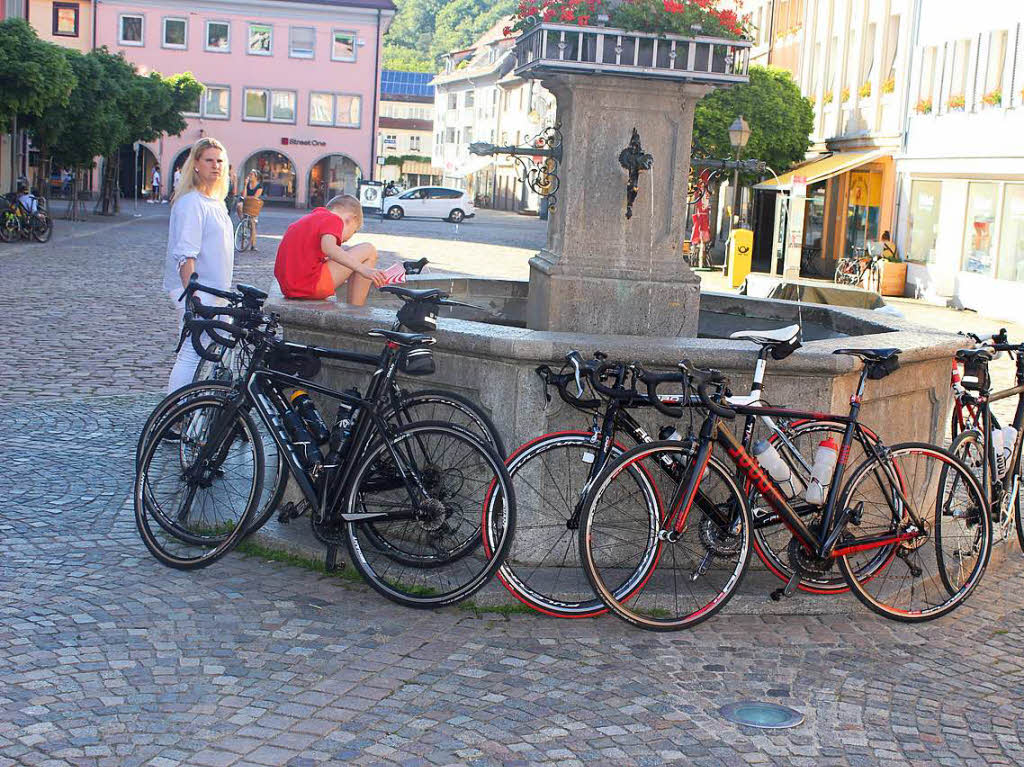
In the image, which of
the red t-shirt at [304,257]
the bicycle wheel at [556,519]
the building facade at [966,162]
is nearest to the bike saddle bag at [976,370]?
the bicycle wheel at [556,519]

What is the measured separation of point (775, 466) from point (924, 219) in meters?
26.0

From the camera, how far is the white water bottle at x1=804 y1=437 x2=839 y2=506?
566 centimetres

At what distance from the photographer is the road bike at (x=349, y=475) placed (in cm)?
551

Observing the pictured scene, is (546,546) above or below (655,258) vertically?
below

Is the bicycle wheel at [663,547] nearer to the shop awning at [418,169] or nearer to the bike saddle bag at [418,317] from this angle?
the bike saddle bag at [418,317]

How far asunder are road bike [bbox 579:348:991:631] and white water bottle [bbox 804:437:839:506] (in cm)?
7

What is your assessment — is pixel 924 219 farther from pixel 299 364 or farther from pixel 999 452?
pixel 299 364

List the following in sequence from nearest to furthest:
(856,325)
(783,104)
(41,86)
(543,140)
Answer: (543,140) → (856,325) → (41,86) → (783,104)

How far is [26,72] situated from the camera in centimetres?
2839

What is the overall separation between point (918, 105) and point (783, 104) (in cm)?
519

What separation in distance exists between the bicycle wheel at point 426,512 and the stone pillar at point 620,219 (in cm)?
235

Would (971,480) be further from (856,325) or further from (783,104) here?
(783,104)

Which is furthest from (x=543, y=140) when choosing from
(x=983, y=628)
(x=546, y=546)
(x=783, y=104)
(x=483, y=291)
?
(x=783, y=104)

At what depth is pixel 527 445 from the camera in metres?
5.46
